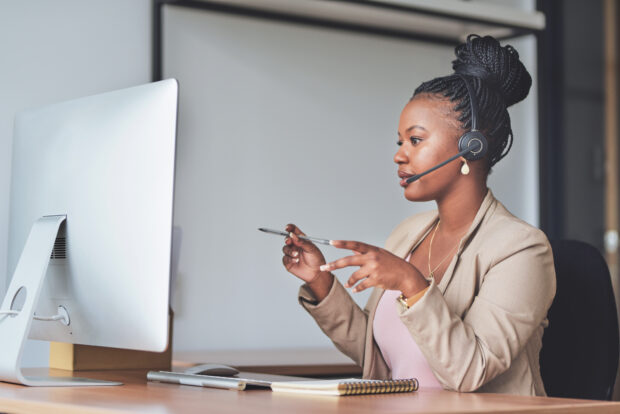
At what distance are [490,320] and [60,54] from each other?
1.72m

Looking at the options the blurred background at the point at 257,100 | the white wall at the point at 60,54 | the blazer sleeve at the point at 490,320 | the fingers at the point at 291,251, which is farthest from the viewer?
the blurred background at the point at 257,100

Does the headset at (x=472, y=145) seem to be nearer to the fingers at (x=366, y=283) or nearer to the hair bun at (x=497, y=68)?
Result: the hair bun at (x=497, y=68)

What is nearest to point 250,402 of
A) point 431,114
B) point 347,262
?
point 347,262

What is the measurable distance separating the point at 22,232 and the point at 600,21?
9.61ft

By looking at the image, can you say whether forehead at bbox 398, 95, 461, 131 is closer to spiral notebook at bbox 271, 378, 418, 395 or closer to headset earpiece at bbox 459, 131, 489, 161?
headset earpiece at bbox 459, 131, 489, 161

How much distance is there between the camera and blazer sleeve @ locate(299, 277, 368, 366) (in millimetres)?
1808

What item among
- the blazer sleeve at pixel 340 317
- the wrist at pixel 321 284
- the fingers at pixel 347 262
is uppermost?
the fingers at pixel 347 262

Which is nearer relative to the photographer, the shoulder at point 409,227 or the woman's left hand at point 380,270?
the woman's left hand at point 380,270

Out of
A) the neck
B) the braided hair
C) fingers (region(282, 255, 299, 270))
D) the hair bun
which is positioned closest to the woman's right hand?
fingers (region(282, 255, 299, 270))

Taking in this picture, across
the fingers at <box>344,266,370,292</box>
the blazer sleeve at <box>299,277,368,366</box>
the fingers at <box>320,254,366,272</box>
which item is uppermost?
the fingers at <box>320,254,366,272</box>

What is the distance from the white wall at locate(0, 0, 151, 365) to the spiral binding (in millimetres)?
1482

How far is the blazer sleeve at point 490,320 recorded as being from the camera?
4.71ft

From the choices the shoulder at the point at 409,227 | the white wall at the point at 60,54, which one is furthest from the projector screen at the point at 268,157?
the shoulder at the point at 409,227

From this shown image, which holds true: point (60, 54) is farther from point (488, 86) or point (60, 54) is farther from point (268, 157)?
point (488, 86)
